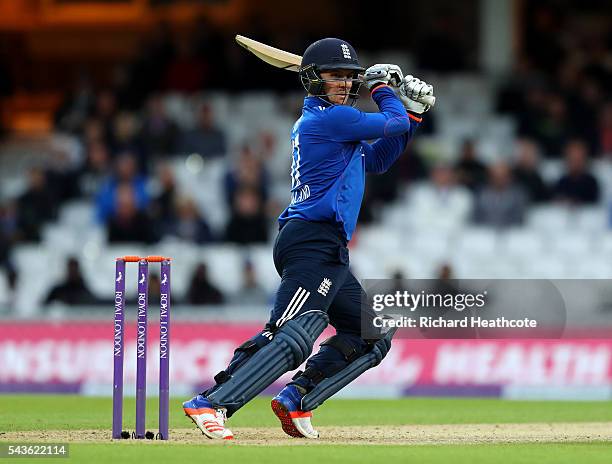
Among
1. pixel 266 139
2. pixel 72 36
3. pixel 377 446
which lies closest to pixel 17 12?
pixel 72 36

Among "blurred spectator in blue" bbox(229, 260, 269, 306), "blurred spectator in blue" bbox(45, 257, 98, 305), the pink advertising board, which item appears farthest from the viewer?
"blurred spectator in blue" bbox(229, 260, 269, 306)

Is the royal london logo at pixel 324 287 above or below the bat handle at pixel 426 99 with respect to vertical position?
below

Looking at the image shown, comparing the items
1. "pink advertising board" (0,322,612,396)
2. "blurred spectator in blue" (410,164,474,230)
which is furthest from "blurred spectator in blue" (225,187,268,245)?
"pink advertising board" (0,322,612,396)

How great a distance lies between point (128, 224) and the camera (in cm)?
1434

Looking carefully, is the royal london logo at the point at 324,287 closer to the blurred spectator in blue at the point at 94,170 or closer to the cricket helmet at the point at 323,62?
the cricket helmet at the point at 323,62

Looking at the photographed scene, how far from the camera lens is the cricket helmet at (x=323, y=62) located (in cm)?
699

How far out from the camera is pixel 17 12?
19953 millimetres

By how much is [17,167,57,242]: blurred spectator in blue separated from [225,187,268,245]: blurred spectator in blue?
2.11m

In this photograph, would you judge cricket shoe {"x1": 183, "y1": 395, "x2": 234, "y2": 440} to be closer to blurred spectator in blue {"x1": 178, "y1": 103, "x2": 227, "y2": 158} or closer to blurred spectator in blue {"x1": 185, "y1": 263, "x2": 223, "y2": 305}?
blurred spectator in blue {"x1": 185, "y1": 263, "x2": 223, "y2": 305}

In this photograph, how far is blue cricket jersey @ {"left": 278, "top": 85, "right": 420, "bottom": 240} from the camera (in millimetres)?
6883

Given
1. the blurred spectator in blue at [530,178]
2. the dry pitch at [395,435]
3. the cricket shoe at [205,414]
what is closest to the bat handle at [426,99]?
the dry pitch at [395,435]

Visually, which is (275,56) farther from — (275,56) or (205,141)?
(205,141)

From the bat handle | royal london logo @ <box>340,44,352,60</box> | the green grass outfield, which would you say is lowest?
the green grass outfield

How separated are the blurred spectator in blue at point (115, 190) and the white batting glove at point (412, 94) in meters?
7.69
